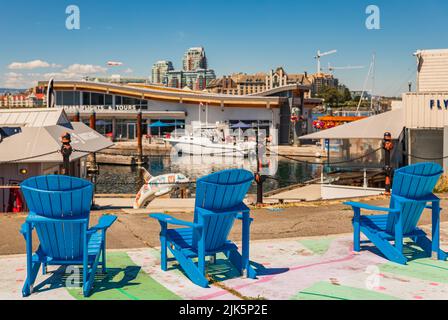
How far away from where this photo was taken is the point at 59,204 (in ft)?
16.6

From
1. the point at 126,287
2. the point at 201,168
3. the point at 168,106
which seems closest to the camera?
the point at 126,287

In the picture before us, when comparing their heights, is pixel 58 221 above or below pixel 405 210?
above

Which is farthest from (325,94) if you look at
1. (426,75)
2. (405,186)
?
(405,186)

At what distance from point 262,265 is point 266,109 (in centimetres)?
5514

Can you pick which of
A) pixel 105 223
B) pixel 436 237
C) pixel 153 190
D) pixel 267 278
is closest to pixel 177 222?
pixel 105 223

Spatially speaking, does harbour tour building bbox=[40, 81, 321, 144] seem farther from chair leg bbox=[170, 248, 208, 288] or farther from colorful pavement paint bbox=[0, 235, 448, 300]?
chair leg bbox=[170, 248, 208, 288]

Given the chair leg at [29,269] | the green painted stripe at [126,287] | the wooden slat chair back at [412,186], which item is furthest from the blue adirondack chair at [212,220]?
the wooden slat chair back at [412,186]

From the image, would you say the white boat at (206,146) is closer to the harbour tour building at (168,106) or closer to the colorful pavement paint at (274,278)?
the harbour tour building at (168,106)

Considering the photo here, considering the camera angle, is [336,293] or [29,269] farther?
[336,293]

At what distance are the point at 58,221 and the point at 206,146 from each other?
45.1 meters

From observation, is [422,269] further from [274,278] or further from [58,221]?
[58,221]

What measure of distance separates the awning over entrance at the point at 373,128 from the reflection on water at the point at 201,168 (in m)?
16.1

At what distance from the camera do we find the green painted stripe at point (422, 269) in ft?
19.5

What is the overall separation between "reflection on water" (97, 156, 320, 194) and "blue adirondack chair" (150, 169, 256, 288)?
92.2 feet
